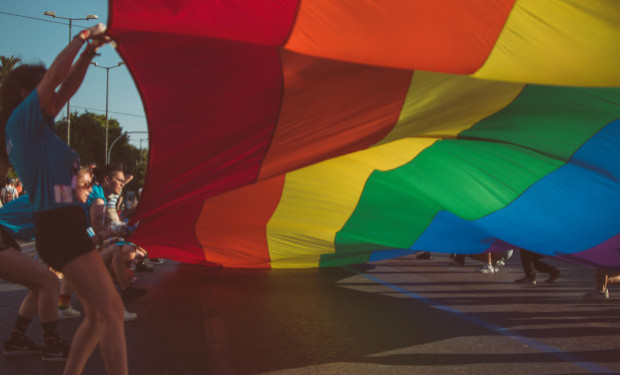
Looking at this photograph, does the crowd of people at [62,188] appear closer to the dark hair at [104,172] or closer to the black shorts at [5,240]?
the black shorts at [5,240]

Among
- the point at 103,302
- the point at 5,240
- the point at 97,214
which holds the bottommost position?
the point at 103,302

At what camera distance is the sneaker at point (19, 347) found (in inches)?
180

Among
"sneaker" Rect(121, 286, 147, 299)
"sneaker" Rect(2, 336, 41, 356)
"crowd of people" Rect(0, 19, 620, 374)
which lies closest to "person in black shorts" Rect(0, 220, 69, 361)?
"sneaker" Rect(2, 336, 41, 356)

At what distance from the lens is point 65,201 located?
3.04 meters

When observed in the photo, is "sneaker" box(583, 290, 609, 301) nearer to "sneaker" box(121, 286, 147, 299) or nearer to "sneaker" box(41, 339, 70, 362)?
"sneaker" box(121, 286, 147, 299)

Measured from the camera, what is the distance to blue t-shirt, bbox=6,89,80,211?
9.82ft

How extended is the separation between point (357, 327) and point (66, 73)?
376cm

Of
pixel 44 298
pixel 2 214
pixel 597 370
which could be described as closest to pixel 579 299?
pixel 597 370

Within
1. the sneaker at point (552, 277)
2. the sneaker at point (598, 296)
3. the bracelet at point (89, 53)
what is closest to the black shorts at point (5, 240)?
the bracelet at point (89, 53)

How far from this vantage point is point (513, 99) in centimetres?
445

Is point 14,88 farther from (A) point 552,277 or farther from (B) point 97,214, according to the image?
(A) point 552,277

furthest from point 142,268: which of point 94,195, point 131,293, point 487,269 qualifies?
point 487,269

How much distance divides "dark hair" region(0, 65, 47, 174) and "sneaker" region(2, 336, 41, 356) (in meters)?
1.97

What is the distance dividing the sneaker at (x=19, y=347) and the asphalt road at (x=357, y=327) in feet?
0.53
